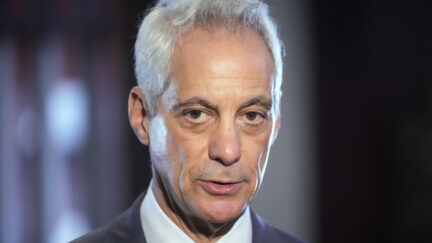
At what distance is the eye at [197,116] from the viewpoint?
1716 mm

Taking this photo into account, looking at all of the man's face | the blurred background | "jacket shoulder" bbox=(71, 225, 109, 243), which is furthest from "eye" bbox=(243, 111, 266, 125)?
the blurred background

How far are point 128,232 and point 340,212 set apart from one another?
3123 mm

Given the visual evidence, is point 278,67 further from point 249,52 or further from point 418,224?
point 418,224

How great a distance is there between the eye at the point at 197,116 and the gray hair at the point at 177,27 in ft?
0.42

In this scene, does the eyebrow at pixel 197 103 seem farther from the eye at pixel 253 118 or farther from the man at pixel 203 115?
the eye at pixel 253 118

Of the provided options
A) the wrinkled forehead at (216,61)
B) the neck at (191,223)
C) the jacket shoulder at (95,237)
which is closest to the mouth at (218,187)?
the neck at (191,223)

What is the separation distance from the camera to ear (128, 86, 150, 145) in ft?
6.27

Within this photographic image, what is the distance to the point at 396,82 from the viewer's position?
456 centimetres

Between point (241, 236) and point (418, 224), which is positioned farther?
point (418, 224)

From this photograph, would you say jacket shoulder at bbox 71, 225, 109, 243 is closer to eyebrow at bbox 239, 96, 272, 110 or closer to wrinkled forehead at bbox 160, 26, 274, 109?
wrinkled forehead at bbox 160, 26, 274, 109

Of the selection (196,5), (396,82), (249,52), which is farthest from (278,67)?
(396,82)

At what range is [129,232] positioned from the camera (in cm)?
187

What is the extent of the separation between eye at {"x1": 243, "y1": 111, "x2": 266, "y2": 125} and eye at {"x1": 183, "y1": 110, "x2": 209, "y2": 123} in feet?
0.39

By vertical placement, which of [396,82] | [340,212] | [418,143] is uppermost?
[396,82]
